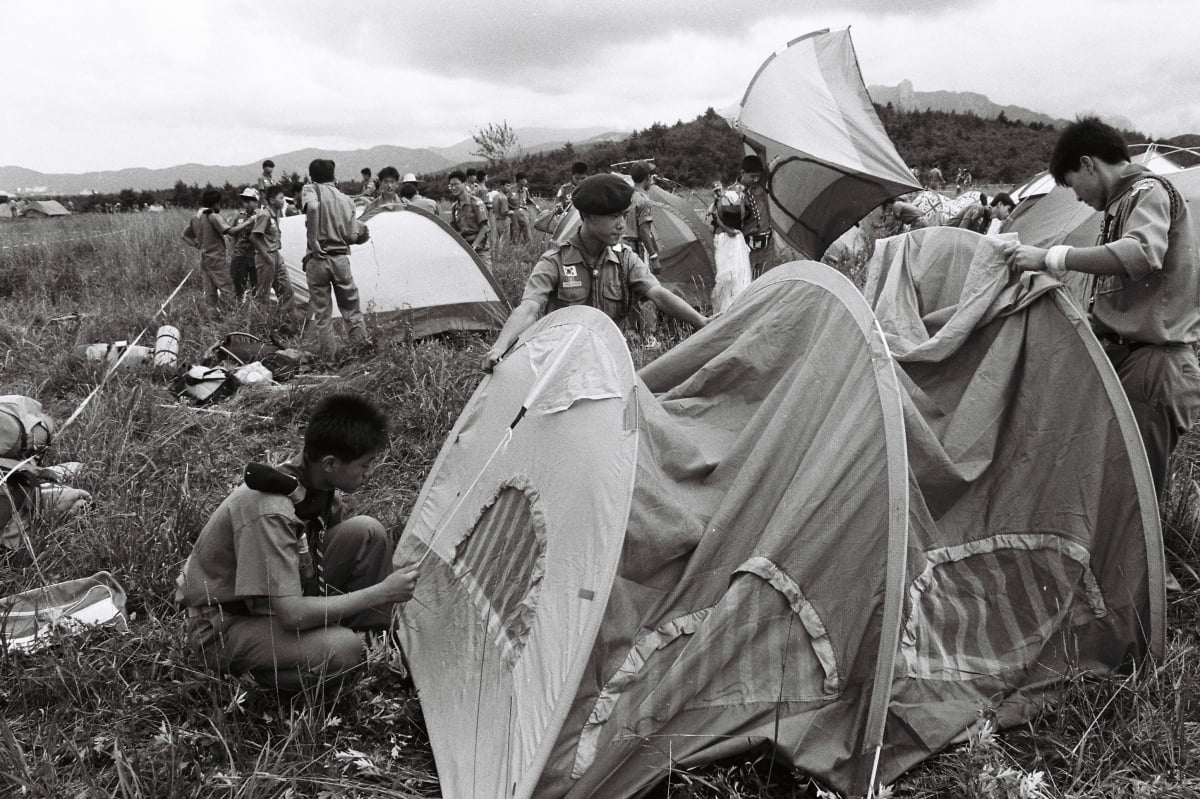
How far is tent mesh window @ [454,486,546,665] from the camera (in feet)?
7.68

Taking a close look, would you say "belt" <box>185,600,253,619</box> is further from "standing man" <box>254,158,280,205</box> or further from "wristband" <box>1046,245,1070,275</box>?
"standing man" <box>254,158,280,205</box>

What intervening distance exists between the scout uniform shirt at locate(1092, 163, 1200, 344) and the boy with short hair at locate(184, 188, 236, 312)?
813cm

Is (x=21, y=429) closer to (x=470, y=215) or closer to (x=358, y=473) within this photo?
(x=358, y=473)

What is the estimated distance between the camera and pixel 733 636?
223 centimetres

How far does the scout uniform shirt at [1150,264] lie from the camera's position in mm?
2684

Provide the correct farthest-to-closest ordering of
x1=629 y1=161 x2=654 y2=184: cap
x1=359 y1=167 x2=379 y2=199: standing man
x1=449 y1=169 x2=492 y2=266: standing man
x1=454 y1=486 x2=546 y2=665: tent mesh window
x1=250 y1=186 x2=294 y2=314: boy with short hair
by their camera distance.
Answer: x1=359 y1=167 x2=379 y2=199: standing man < x1=449 y1=169 x2=492 y2=266: standing man < x1=250 y1=186 x2=294 y2=314: boy with short hair < x1=629 y1=161 x2=654 y2=184: cap < x1=454 y1=486 x2=546 y2=665: tent mesh window

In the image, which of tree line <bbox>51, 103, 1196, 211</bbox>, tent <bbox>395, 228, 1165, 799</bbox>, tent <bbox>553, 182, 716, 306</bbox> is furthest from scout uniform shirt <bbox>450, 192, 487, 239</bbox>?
tree line <bbox>51, 103, 1196, 211</bbox>

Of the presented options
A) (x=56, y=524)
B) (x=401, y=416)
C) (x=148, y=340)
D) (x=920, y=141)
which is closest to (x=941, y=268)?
(x=401, y=416)

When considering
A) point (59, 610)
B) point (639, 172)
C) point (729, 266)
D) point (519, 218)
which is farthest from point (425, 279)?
point (519, 218)

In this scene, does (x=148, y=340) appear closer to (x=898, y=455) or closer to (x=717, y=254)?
(x=717, y=254)

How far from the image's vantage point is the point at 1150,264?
2668 mm

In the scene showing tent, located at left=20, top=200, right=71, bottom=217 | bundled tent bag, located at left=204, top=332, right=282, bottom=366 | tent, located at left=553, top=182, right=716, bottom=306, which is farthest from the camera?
tent, located at left=20, top=200, right=71, bottom=217

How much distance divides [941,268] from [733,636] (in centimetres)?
169

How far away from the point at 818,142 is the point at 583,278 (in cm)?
208
